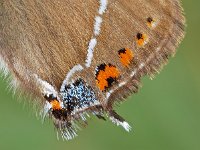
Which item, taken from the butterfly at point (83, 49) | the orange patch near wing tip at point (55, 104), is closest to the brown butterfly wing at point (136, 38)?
the butterfly at point (83, 49)

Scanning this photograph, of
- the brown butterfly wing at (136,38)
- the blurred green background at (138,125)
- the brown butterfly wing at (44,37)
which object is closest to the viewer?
the brown butterfly wing at (136,38)

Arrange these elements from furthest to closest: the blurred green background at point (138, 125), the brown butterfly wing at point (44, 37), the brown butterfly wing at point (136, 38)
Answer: the blurred green background at point (138, 125) < the brown butterfly wing at point (44, 37) < the brown butterfly wing at point (136, 38)

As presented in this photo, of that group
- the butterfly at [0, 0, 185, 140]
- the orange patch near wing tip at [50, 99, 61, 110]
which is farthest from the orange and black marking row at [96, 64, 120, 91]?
the orange patch near wing tip at [50, 99, 61, 110]

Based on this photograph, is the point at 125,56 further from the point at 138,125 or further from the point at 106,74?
the point at 138,125

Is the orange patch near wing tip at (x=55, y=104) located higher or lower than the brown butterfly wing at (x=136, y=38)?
higher

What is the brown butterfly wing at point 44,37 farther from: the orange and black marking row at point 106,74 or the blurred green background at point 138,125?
the blurred green background at point 138,125

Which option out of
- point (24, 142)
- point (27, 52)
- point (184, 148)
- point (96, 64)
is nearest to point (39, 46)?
point (27, 52)

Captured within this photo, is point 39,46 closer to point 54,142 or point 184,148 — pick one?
point 54,142
